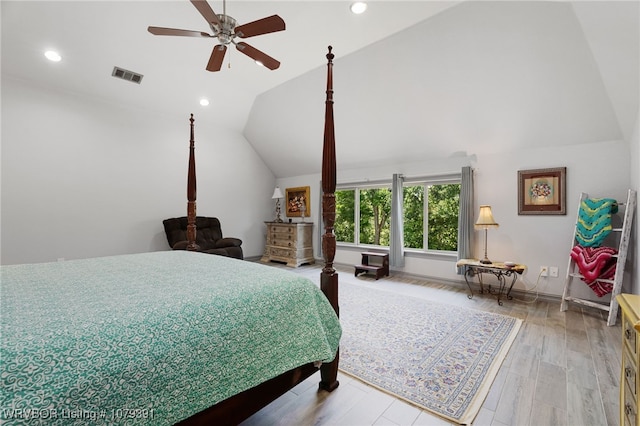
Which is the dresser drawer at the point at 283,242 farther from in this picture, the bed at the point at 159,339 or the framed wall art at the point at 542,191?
the bed at the point at 159,339

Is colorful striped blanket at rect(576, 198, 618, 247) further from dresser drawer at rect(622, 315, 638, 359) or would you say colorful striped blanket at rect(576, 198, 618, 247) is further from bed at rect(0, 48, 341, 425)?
bed at rect(0, 48, 341, 425)

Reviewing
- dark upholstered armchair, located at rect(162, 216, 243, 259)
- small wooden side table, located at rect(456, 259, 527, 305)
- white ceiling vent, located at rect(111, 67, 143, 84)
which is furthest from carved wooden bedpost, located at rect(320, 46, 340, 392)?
white ceiling vent, located at rect(111, 67, 143, 84)

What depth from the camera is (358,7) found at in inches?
105

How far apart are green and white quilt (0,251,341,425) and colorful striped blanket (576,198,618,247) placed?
3269 mm

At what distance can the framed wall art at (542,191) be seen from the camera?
11.5ft

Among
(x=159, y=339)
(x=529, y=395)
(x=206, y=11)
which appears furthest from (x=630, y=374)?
(x=206, y=11)

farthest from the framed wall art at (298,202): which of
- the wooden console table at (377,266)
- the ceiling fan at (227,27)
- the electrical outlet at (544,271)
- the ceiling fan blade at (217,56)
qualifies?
the electrical outlet at (544,271)

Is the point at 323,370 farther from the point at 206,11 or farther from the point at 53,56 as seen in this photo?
the point at 53,56

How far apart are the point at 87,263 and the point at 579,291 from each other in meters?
4.99

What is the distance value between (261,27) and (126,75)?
2973 mm

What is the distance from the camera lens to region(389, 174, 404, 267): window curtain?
4758mm

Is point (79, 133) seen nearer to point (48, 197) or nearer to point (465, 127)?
point (48, 197)

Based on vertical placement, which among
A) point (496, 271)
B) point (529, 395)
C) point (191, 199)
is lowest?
point (529, 395)

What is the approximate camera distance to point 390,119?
4.22 m
